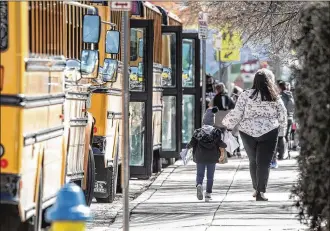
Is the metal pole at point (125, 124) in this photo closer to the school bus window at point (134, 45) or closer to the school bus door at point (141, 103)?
the school bus door at point (141, 103)

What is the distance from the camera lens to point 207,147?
16703mm

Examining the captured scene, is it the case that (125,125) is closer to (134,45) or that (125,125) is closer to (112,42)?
(112,42)

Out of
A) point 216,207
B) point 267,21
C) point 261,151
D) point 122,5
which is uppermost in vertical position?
point 267,21

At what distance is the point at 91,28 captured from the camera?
12242 millimetres

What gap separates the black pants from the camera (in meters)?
16.4

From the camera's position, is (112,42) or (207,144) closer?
(112,42)

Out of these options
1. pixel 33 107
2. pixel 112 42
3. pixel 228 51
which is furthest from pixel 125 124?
pixel 228 51

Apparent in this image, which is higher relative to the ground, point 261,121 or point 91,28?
point 91,28

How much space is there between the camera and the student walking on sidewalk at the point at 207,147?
16625mm

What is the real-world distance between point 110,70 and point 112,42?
0.53 meters

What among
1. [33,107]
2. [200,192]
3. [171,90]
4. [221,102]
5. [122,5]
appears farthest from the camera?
[221,102]

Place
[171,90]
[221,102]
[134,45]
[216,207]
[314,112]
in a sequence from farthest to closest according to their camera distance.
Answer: [221,102] → [171,90] → [134,45] → [216,207] → [314,112]

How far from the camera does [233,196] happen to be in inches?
687

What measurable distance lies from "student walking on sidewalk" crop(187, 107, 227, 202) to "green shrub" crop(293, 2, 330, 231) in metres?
6.32
